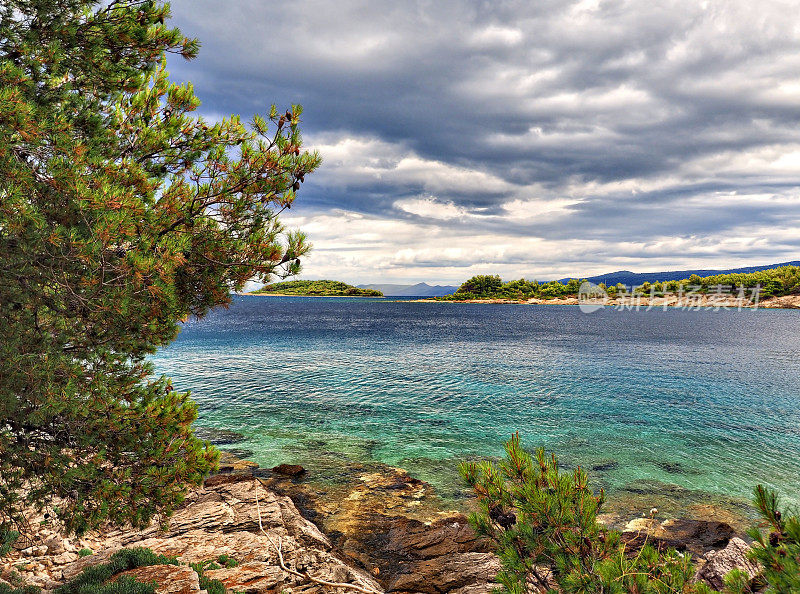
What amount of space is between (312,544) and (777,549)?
12.8 m

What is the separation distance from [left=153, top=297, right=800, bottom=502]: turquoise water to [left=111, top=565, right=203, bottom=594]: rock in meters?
12.4

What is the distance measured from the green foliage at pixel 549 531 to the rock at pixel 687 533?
11.2 meters

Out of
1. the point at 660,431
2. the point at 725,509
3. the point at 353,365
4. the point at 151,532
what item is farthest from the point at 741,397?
the point at 151,532

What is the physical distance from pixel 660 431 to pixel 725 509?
12000 mm

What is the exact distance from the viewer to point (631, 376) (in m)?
47.7

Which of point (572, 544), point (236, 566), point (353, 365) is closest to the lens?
point (572, 544)

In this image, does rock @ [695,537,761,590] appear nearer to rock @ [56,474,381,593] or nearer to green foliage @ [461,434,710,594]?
green foliage @ [461,434,710,594]

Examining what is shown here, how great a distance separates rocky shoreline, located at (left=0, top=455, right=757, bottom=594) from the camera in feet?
33.0

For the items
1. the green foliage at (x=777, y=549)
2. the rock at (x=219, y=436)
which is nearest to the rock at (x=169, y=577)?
the green foliage at (x=777, y=549)

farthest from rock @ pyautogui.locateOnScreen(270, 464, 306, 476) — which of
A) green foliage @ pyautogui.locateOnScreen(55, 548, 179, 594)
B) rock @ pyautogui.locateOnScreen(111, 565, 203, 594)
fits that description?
rock @ pyautogui.locateOnScreen(111, 565, 203, 594)

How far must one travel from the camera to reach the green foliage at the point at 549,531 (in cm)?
468

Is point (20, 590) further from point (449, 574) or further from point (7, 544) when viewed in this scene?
point (449, 574)

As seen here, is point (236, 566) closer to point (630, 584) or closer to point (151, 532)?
point (151, 532)

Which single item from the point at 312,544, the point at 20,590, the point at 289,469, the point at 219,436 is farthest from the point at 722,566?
the point at 219,436
